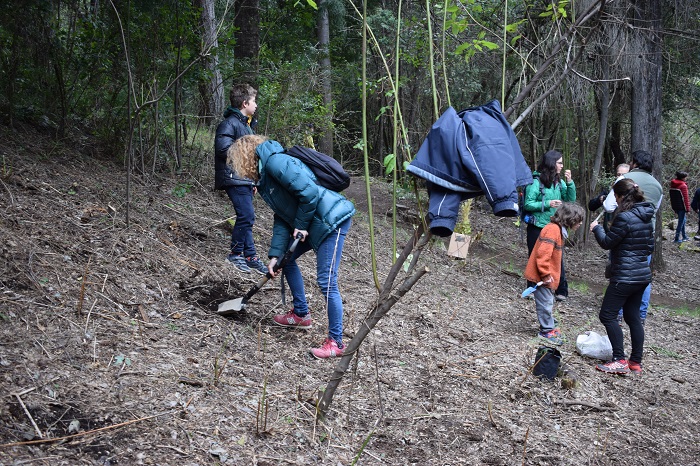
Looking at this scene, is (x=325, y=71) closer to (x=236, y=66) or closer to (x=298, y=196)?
(x=236, y=66)

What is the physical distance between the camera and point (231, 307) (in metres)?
4.91

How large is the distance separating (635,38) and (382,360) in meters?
7.66

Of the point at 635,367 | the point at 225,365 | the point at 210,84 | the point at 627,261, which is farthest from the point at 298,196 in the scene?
the point at 210,84

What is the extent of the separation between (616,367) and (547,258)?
1150 mm

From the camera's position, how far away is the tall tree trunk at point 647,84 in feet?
31.6

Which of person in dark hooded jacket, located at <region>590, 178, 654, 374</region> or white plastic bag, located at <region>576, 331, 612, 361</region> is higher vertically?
person in dark hooded jacket, located at <region>590, 178, 654, 374</region>

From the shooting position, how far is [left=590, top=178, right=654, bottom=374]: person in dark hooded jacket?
5.20 meters

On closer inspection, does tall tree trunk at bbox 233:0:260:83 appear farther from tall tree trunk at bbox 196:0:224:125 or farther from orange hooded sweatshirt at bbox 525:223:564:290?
orange hooded sweatshirt at bbox 525:223:564:290

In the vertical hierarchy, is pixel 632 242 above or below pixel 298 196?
below

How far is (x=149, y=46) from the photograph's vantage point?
22.6ft

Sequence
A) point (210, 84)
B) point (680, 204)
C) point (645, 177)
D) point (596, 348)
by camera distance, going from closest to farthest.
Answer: point (596, 348)
point (645, 177)
point (210, 84)
point (680, 204)

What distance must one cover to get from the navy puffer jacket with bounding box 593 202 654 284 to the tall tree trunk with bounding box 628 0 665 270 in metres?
5.05

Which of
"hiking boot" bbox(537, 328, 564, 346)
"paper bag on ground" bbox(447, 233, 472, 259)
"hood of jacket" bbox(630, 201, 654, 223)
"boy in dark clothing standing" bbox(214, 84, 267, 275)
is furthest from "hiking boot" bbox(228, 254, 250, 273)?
"paper bag on ground" bbox(447, 233, 472, 259)

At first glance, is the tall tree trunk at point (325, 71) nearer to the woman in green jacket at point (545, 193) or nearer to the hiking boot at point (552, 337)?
the woman in green jacket at point (545, 193)
